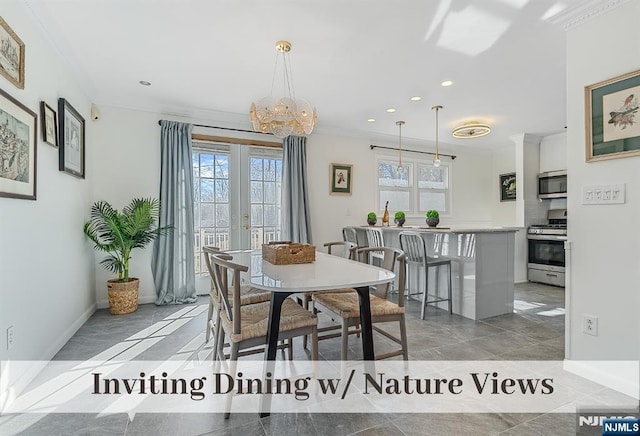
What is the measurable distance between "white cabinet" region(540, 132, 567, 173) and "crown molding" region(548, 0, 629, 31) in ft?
11.8

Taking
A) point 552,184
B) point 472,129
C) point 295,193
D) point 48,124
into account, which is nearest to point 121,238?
point 48,124

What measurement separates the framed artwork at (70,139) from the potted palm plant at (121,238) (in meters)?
0.53

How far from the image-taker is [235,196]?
14.1ft

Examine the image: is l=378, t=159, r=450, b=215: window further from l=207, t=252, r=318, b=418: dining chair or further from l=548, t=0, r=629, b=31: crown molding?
l=207, t=252, r=318, b=418: dining chair

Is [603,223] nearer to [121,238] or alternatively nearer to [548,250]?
[548,250]

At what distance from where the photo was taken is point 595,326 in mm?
2031

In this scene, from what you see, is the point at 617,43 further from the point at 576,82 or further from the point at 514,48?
the point at 514,48

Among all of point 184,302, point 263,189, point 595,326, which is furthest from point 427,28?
point 184,302

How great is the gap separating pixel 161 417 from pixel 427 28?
9.73 feet

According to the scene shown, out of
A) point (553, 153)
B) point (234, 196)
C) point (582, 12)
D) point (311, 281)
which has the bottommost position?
point (311, 281)

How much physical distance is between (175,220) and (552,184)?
573cm

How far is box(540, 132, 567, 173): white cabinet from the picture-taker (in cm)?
508

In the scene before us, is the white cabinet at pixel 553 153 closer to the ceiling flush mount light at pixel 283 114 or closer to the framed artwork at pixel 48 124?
the ceiling flush mount light at pixel 283 114

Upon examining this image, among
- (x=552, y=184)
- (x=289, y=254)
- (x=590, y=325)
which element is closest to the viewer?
(x=590, y=325)
